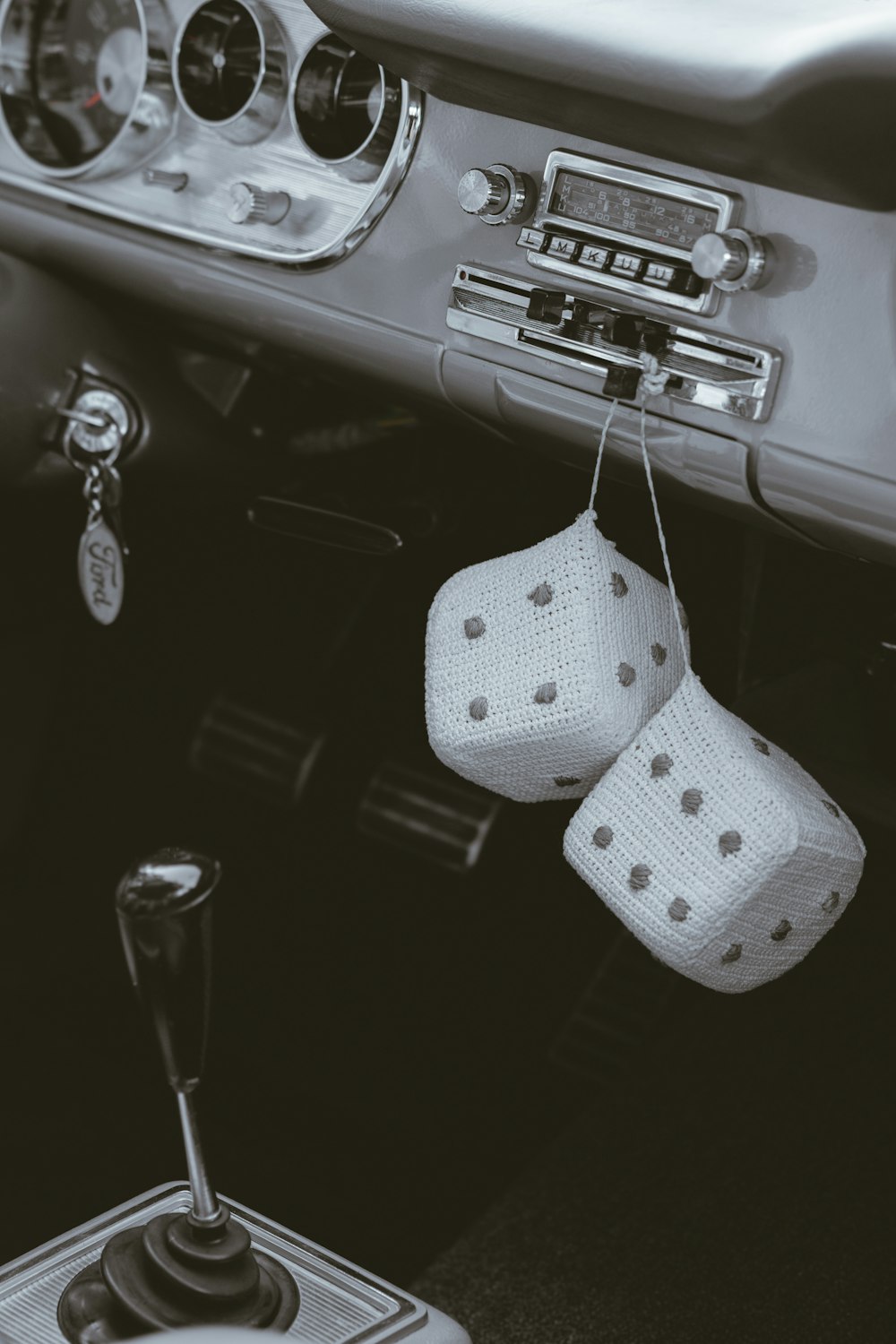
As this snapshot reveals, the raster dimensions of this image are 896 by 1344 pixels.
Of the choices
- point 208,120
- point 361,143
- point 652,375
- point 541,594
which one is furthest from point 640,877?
point 208,120

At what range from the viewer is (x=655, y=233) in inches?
32.9

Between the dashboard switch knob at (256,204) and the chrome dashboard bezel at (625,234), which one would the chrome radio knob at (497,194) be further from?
the dashboard switch knob at (256,204)

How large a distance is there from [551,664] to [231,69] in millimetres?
506

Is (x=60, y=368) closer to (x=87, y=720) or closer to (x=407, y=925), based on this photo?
(x=87, y=720)

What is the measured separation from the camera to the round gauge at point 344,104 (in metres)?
0.96

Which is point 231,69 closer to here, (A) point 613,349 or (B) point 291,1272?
(A) point 613,349

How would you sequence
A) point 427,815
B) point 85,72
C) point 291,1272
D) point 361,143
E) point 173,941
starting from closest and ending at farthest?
point 173,941, point 291,1272, point 361,143, point 85,72, point 427,815

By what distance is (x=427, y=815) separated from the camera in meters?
1.44

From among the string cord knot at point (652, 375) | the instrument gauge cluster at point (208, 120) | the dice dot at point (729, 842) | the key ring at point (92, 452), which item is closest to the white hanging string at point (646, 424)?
the string cord knot at point (652, 375)

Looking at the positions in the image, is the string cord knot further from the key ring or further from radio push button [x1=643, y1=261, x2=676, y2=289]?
the key ring

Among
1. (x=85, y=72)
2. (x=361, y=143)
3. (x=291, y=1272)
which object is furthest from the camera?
(x=85, y=72)

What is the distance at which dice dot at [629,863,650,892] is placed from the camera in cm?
82

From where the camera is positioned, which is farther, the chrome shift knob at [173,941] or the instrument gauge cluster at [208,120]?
the instrument gauge cluster at [208,120]

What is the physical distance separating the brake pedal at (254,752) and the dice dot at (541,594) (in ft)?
2.16
